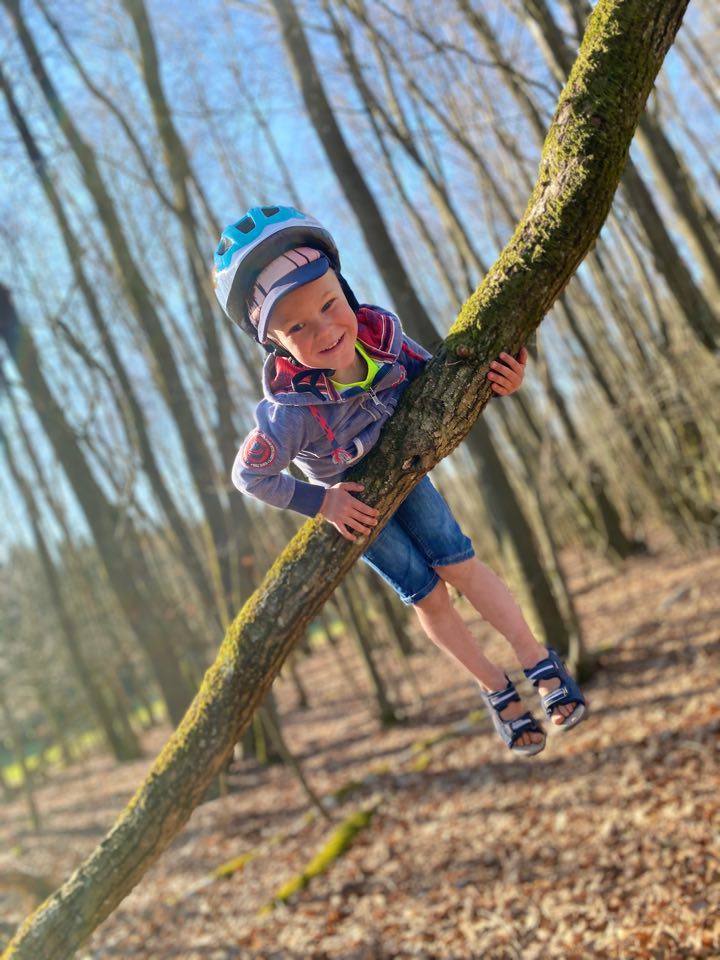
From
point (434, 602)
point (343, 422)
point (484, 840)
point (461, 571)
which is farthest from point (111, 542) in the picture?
point (343, 422)

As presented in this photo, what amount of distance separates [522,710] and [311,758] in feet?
23.7

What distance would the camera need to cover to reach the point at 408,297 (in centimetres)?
707

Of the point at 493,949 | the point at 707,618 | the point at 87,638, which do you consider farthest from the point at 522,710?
the point at 87,638

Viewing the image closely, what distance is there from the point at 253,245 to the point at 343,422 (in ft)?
1.85

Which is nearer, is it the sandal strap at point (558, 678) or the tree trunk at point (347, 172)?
the sandal strap at point (558, 678)

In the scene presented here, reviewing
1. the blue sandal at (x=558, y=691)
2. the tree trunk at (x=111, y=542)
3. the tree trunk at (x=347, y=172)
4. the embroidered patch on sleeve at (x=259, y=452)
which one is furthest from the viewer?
the tree trunk at (x=111, y=542)

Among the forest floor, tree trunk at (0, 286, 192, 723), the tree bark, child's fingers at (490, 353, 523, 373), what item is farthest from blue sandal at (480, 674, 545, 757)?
tree trunk at (0, 286, 192, 723)

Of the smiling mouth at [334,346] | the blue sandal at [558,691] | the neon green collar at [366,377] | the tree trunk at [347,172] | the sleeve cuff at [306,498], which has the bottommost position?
the blue sandal at [558,691]

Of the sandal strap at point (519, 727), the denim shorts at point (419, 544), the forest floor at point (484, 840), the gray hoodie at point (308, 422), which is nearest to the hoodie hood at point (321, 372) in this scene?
the gray hoodie at point (308, 422)

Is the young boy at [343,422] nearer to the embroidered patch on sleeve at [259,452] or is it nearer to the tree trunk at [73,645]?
the embroidered patch on sleeve at [259,452]

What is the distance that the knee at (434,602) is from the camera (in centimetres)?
254

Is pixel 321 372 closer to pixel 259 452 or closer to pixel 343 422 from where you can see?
pixel 343 422

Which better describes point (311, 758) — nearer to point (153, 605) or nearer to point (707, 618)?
point (153, 605)

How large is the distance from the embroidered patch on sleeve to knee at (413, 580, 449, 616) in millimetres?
773
